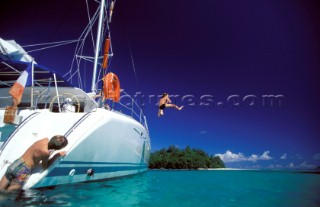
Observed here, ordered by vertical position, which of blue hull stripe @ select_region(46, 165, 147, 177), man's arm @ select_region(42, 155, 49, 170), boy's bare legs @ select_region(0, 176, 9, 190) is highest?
man's arm @ select_region(42, 155, 49, 170)

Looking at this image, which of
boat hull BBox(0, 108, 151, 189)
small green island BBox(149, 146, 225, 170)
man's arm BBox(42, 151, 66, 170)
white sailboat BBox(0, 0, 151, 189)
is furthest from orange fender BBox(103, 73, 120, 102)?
small green island BBox(149, 146, 225, 170)

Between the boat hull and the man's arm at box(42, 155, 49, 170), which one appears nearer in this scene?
the man's arm at box(42, 155, 49, 170)

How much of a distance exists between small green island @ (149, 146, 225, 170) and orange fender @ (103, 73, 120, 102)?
6017 centimetres

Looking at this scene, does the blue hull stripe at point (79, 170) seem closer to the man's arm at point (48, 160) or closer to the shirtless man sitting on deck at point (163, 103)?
the man's arm at point (48, 160)

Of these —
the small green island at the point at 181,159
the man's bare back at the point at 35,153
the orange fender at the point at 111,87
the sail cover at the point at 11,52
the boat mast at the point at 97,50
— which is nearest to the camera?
the man's bare back at the point at 35,153

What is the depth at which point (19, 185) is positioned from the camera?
13.9 feet

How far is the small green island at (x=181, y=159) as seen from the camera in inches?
2622

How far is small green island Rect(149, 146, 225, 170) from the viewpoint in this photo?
6661cm

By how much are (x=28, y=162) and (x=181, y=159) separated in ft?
213

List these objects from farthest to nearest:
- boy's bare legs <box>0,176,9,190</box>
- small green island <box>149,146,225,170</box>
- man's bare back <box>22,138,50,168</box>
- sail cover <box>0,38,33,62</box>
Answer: small green island <box>149,146,225,170</box>, sail cover <box>0,38,33,62</box>, man's bare back <box>22,138,50,168</box>, boy's bare legs <box>0,176,9,190</box>

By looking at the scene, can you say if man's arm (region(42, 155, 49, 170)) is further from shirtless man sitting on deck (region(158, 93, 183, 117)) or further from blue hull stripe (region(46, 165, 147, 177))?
shirtless man sitting on deck (region(158, 93, 183, 117))

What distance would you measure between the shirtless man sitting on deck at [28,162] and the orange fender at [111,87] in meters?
3.37

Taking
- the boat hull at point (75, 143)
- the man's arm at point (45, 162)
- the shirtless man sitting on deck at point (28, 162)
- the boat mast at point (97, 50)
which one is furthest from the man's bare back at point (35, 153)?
the boat mast at point (97, 50)

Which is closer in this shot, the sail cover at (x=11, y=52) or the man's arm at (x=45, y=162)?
the man's arm at (x=45, y=162)
